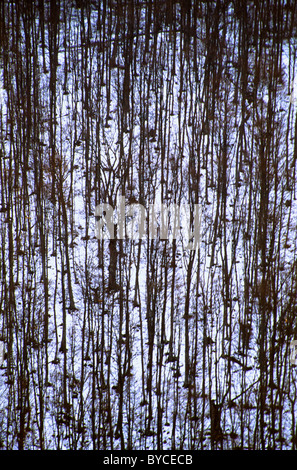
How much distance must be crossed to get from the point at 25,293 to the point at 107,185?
3367mm

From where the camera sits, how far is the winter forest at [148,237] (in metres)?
11.5

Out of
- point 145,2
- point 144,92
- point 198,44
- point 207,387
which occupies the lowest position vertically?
point 207,387

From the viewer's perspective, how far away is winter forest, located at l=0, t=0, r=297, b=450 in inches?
452

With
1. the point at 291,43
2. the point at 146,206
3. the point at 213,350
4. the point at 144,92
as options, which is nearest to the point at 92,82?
the point at 144,92

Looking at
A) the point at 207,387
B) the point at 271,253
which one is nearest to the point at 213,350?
the point at 207,387

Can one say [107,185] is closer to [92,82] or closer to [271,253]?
[92,82]

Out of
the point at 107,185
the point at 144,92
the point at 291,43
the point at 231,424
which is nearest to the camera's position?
the point at 231,424

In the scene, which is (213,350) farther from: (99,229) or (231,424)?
(99,229)

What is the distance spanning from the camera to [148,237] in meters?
12.9

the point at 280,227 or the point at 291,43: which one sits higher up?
the point at 291,43

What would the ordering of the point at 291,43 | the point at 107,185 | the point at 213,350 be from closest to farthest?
the point at 213,350
the point at 107,185
the point at 291,43

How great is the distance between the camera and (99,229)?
1327cm

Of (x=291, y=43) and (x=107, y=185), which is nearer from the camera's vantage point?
(x=107, y=185)

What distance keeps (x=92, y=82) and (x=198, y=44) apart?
3.15m
